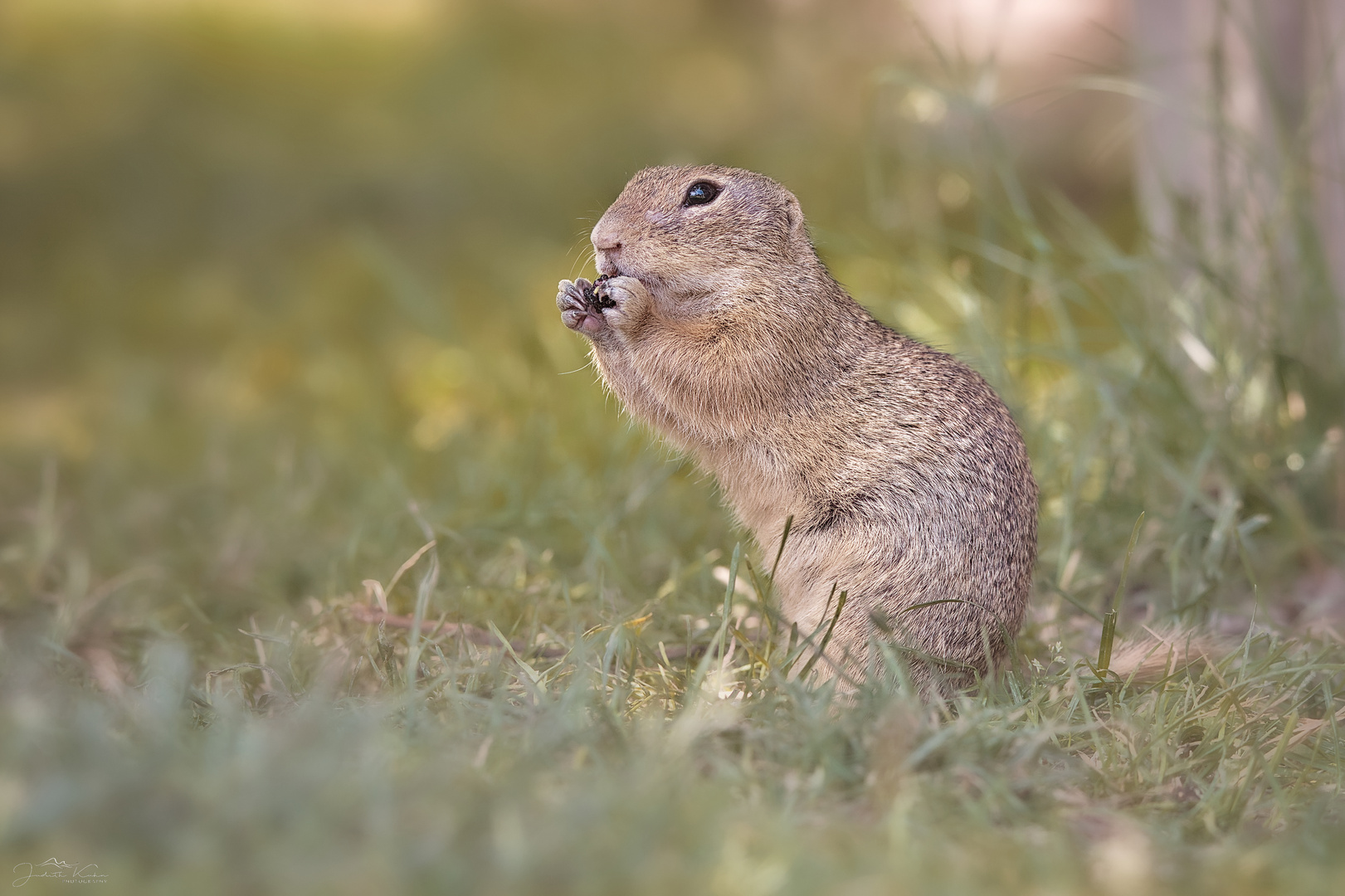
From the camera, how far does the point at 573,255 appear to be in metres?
7.00

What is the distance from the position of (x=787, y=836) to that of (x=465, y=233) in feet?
22.7

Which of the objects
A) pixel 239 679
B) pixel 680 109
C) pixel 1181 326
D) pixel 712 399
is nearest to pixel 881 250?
pixel 1181 326

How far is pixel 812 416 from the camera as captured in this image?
3295 millimetres

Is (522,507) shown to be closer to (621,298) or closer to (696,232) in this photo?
(621,298)

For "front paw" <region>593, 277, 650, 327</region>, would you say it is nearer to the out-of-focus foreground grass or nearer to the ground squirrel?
the ground squirrel

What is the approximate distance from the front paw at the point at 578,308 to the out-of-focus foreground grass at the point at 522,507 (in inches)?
15.2

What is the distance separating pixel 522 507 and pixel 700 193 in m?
1.23

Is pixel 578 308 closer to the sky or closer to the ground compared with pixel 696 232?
closer to the ground

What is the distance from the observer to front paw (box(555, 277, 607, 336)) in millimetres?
3305

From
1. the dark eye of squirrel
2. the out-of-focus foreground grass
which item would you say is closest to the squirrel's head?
the dark eye of squirrel

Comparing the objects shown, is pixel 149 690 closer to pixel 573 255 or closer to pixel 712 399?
pixel 712 399

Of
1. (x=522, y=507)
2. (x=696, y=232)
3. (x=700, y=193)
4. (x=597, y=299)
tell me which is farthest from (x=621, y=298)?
(x=522, y=507)

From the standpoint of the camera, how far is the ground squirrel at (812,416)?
2.97 metres

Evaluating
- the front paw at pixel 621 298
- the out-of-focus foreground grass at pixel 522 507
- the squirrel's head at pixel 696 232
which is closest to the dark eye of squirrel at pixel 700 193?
the squirrel's head at pixel 696 232
